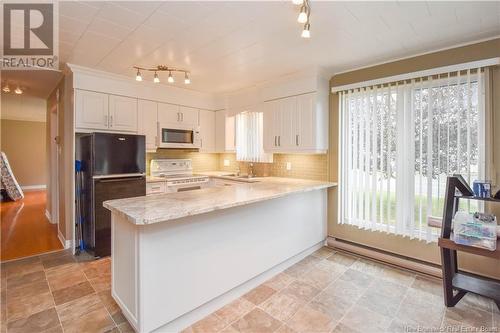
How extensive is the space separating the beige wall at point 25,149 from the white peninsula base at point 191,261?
824cm

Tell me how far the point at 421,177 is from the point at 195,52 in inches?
110

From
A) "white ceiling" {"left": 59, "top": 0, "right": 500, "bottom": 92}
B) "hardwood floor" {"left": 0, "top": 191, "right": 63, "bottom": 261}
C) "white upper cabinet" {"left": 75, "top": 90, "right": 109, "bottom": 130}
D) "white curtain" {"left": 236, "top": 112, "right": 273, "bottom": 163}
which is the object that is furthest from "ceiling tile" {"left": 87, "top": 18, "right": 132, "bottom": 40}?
"hardwood floor" {"left": 0, "top": 191, "right": 63, "bottom": 261}

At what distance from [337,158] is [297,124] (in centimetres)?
71

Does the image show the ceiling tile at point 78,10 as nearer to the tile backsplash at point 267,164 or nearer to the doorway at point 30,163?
the doorway at point 30,163

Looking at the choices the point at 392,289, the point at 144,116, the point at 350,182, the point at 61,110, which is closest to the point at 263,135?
the point at 350,182

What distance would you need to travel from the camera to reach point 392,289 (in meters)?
2.39

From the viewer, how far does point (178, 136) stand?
13.9 feet

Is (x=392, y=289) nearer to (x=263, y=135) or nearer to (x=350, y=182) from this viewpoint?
(x=350, y=182)

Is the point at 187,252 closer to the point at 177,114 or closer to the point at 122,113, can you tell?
the point at 122,113

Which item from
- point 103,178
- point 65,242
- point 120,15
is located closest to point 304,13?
point 120,15

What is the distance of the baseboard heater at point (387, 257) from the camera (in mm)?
2654

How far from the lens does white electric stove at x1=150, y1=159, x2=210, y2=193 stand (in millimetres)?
4004

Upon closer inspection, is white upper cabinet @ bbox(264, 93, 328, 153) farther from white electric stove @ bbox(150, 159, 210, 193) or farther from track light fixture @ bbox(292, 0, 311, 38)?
track light fixture @ bbox(292, 0, 311, 38)

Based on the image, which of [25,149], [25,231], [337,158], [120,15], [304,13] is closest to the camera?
[304,13]
